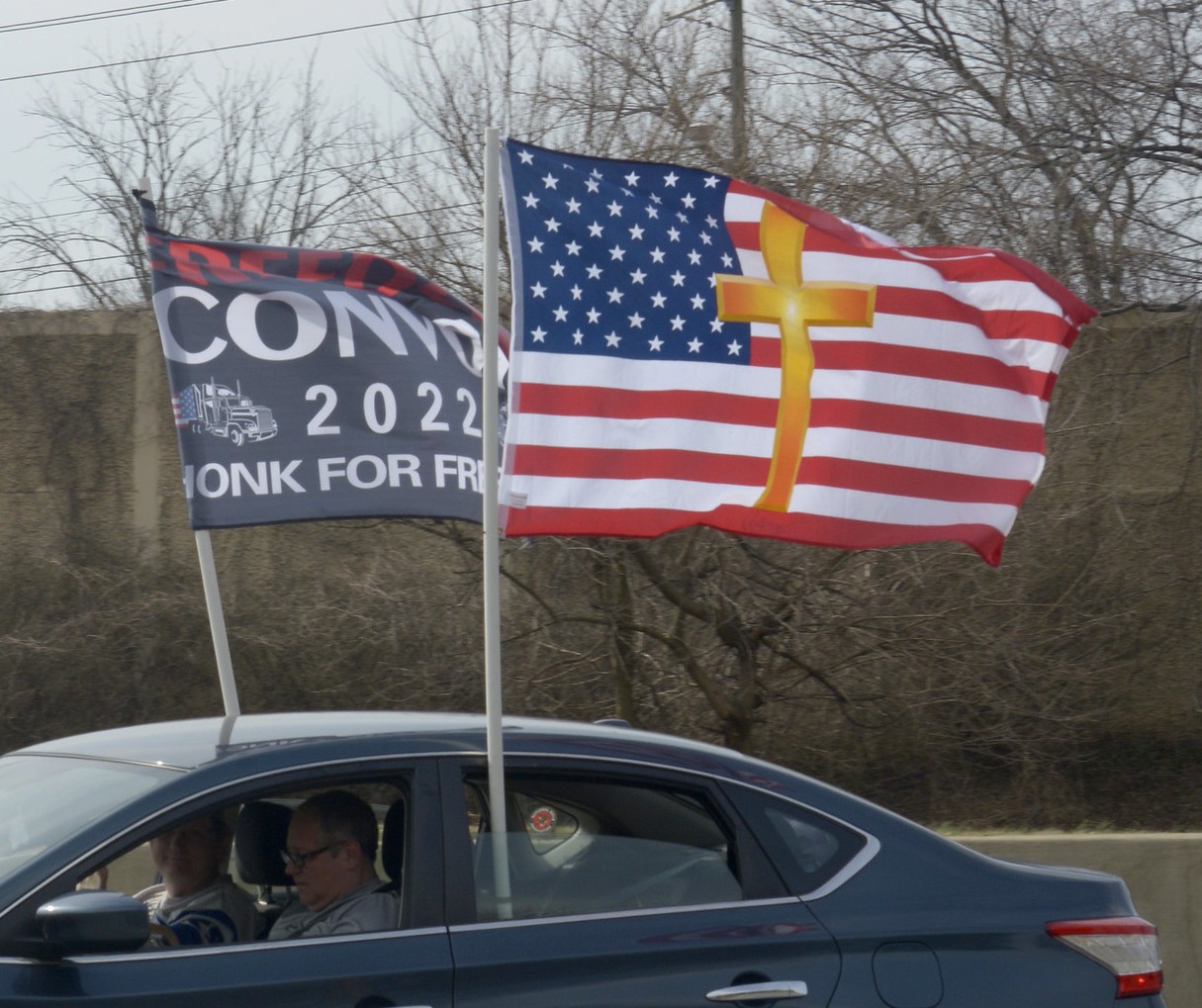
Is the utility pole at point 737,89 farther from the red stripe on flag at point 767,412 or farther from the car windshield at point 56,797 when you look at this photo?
the car windshield at point 56,797

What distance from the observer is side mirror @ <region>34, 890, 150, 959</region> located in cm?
302

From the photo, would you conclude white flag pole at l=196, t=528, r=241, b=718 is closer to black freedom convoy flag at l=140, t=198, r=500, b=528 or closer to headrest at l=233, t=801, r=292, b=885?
black freedom convoy flag at l=140, t=198, r=500, b=528

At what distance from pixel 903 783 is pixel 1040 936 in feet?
24.7

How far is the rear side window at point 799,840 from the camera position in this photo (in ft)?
12.4

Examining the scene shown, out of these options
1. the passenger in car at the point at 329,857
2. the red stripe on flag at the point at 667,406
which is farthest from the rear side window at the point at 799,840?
the red stripe on flag at the point at 667,406

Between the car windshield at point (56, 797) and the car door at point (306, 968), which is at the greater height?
the car windshield at point (56, 797)

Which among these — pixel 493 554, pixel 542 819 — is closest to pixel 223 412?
pixel 493 554

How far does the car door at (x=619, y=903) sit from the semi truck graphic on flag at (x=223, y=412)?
172 centimetres

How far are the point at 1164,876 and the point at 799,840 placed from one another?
3497mm

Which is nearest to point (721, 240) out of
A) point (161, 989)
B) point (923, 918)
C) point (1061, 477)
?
point (923, 918)

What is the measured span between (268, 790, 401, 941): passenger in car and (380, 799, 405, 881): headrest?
Result: 4 centimetres

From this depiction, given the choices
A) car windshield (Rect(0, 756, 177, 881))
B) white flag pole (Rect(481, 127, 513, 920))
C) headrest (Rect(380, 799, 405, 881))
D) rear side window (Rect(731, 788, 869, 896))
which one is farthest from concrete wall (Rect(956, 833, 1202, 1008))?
car windshield (Rect(0, 756, 177, 881))

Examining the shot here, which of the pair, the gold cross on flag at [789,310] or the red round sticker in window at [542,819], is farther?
the gold cross on flag at [789,310]

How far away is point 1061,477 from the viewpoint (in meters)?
11.1
